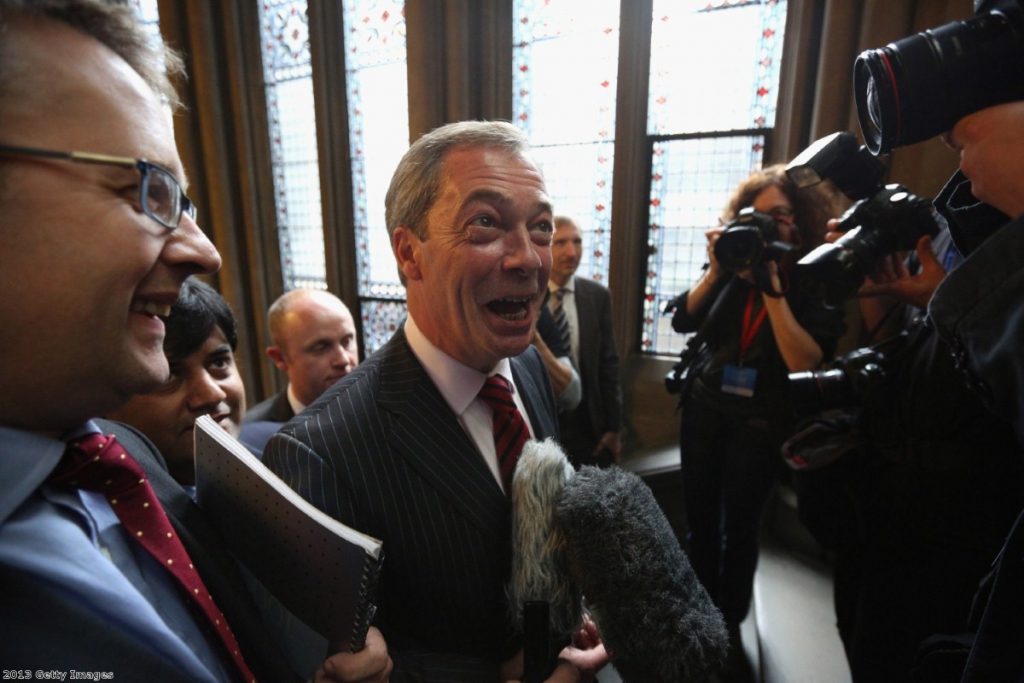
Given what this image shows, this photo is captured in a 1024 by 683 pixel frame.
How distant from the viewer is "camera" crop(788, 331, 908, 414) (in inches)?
49.8

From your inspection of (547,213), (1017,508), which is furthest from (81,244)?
(1017,508)

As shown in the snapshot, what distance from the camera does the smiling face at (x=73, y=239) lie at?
382 mm

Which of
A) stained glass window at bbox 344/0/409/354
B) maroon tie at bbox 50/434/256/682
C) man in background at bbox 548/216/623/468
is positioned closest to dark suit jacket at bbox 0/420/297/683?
maroon tie at bbox 50/434/256/682

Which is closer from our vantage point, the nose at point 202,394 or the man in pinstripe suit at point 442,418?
the man in pinstripe suit at point 442,418

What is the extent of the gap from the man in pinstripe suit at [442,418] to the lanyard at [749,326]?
44.1 inches

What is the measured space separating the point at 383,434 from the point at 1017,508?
54.7 inches

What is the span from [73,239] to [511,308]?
64cm

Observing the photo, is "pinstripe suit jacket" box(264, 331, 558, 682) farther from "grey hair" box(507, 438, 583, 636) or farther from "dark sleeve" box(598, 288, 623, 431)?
"dark sleeve" box(598, 288, 623, 431)

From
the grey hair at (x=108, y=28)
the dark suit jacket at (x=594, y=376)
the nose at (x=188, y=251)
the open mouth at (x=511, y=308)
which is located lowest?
the dark suit jacket at (x=594, y=376)

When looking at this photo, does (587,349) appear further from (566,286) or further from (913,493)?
(913,493)

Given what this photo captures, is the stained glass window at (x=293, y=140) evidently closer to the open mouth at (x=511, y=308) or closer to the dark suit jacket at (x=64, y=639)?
the open mouth at (x=511, y=308)

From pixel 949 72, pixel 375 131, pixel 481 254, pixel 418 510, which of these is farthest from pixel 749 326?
pixel 375 131

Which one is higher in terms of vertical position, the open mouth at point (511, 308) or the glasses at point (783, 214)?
the glasses at point (783, 214)

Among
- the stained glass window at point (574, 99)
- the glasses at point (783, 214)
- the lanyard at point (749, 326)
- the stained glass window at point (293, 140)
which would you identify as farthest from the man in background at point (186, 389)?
the stained glass window at point (293, 140)
